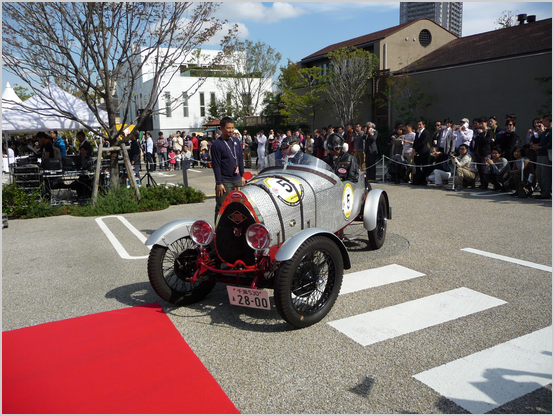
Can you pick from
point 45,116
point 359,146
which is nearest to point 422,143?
point 359,146

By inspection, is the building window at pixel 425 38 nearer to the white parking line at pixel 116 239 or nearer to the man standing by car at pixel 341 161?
the white parking line at pixel 116 239

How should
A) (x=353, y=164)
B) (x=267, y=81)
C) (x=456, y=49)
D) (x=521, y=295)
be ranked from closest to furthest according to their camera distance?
(x=521, y=295), (x=353, y=164), (x=456, y=49), (x=267, y=81)

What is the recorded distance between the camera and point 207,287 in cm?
489

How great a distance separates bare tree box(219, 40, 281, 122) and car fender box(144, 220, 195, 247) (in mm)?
38001

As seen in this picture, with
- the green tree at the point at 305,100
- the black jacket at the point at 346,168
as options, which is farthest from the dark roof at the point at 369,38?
the black jacket at the point at 346,168

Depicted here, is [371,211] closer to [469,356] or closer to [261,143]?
[469,356]

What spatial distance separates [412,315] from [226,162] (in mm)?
3649

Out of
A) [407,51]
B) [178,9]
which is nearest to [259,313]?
[178,9]

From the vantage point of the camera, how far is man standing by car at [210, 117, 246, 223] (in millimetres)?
6559

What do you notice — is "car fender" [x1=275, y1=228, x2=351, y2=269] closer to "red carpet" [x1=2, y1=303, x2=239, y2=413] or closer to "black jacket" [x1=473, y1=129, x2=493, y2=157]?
"red carpet" [x1=2, y1=303, x2=239, y2=413]

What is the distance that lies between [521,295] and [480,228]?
10.5 feet

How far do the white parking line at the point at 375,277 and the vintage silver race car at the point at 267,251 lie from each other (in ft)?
2.49

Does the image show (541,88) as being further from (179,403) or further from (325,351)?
(179,403)

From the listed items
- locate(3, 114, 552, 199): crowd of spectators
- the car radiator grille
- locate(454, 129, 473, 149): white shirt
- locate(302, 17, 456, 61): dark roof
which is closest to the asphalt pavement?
the car radiator grille
